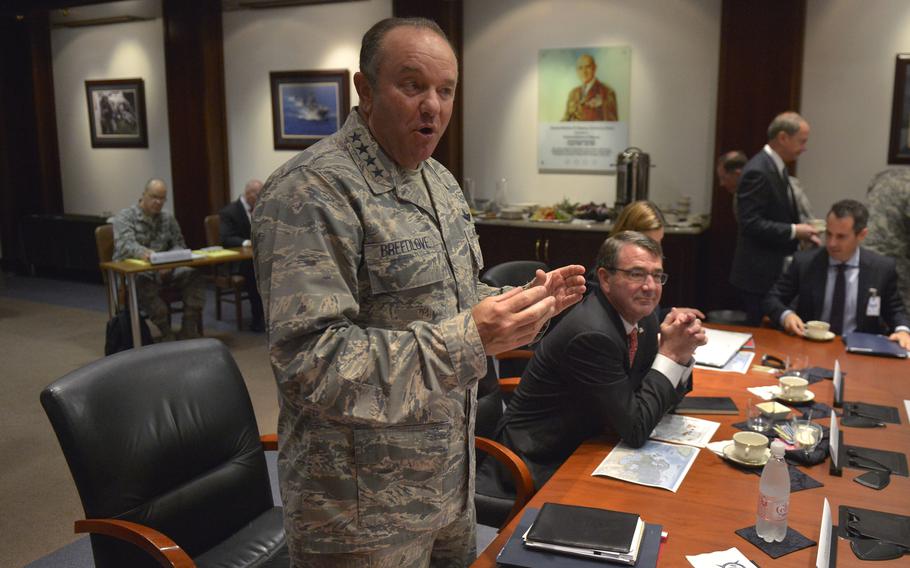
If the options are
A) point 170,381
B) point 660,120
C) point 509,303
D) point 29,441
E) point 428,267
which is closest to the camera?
point 509,303

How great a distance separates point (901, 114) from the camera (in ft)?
17.7

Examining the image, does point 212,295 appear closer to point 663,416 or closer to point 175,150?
point 175,150

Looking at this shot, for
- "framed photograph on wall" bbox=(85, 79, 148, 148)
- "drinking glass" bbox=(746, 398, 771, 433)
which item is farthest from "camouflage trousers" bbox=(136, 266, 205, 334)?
"drinking glass" bbox=(746, 398, 771, 433)

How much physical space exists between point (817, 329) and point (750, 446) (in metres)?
1.58

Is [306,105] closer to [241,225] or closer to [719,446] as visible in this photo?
[241,225]

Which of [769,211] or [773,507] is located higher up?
[769,211]

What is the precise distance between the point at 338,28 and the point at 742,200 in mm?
4377

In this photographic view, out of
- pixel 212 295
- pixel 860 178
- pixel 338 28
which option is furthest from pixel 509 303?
pixel 212 295

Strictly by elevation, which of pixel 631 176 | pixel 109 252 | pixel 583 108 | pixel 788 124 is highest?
pixel 583 108

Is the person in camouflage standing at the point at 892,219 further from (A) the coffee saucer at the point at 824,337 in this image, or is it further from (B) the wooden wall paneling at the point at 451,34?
(B) the wooden wall paneling at the point at 451,34

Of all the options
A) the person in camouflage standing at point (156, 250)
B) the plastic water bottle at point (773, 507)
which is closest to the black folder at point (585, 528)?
the plastic water bottle at point (773, 507)

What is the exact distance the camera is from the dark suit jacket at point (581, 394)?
2.19m

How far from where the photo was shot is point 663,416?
240cm

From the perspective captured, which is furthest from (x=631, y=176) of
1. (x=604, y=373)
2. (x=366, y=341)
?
(x=366, y=341)
